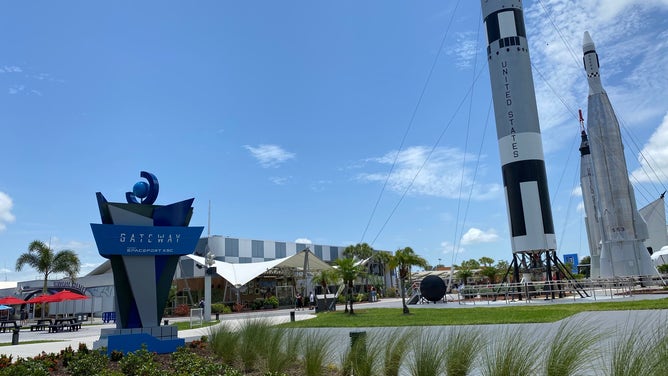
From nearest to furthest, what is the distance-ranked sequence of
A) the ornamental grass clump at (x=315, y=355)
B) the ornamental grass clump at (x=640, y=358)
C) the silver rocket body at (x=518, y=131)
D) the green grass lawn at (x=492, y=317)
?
the ornamental grass clump at (x=640, y=358), the ornamental grass clump at (x=315, y=355), the green grass lawn at (x=492, y=317), the silver rocket body at (x=518, y=131)

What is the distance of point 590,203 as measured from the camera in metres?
52.2

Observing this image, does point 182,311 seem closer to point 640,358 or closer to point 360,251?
point 360,251

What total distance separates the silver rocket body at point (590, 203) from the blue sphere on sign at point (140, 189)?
45158 millimetres

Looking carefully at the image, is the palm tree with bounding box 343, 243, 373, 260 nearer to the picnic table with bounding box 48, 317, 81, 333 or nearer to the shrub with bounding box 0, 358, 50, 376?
the picnic table with bounding box 48, 317, 81, 333

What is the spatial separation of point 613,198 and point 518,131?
32.1 feet

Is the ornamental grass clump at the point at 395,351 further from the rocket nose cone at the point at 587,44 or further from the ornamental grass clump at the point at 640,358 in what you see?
the rocket nose cone at the point at 587,44

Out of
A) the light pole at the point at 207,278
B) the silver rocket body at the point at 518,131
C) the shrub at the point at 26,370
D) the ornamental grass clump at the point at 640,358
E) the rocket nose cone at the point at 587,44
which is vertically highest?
the rocket nose cone at the point at 587,44

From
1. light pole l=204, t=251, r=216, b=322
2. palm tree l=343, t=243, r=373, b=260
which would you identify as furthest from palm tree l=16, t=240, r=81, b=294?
palm tree l=343, t=243, r=373, b=260

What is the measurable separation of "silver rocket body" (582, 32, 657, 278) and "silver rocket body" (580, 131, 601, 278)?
1317 centimetres

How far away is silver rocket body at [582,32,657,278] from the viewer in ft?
112

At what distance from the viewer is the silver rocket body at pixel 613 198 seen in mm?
34219

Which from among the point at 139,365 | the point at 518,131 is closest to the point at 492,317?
the point at 139,365

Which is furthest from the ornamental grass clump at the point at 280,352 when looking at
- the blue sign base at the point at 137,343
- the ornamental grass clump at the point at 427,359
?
the blue sign base at the point at 137,343

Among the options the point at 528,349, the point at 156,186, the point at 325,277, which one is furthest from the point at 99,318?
the point at 528,349
